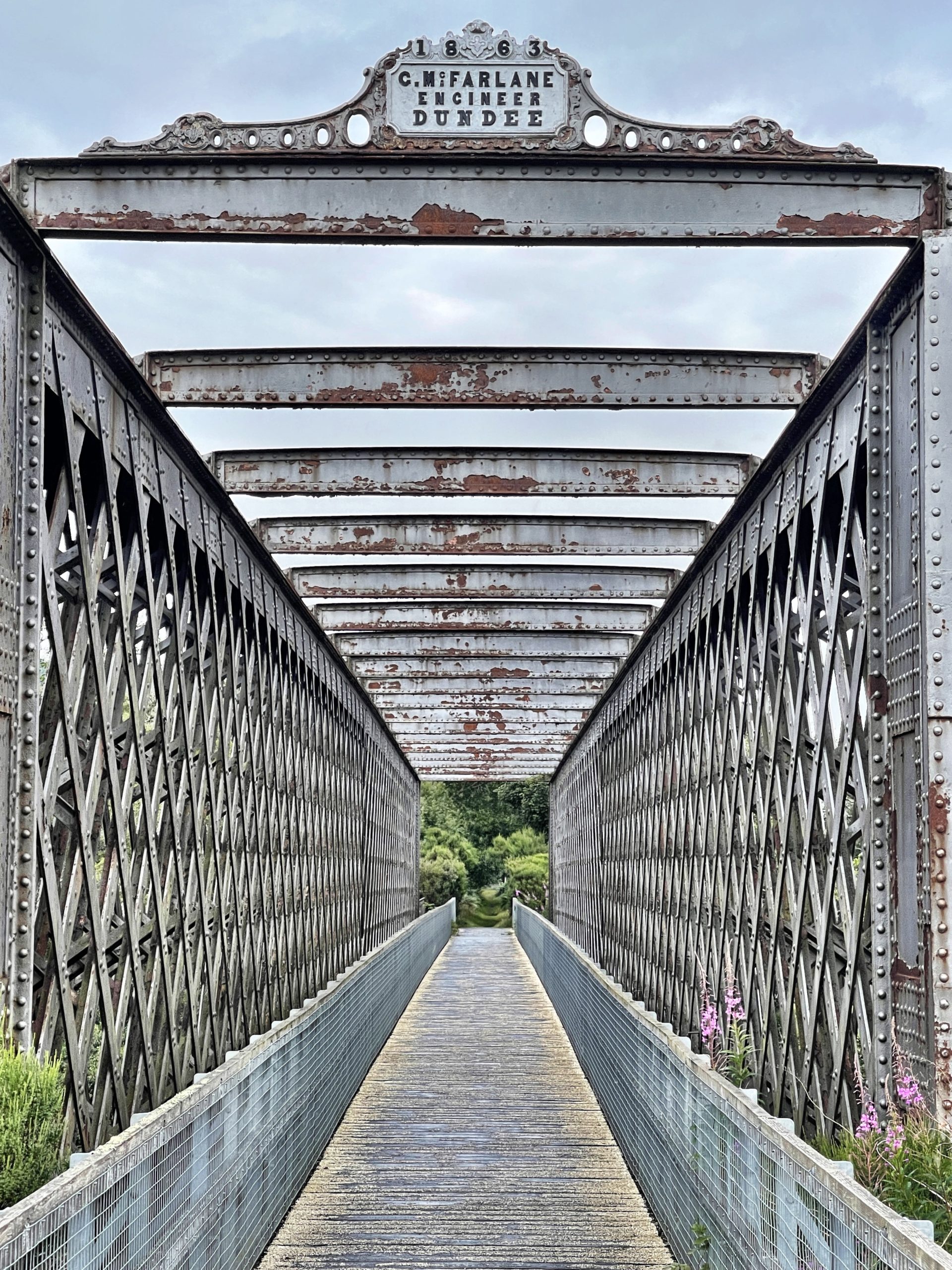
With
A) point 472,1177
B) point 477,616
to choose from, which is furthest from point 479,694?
point 472,1177

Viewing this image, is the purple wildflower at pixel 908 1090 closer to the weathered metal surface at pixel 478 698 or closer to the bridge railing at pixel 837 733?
the bridge railing at pixel 837 733

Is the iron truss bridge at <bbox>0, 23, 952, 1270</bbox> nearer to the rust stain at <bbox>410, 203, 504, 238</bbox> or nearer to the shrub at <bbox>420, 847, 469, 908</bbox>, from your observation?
the rust stain at <bbox>410, 203, 504, 238</bbox>

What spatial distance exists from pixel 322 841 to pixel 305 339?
718cm

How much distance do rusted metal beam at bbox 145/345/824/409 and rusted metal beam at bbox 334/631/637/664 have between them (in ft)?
26.9

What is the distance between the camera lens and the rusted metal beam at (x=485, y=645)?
16.2m

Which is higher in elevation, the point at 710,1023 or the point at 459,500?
the point at 459,500

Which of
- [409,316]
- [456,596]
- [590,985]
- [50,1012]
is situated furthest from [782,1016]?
[456,596]

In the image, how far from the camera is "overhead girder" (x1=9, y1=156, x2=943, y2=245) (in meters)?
5.85

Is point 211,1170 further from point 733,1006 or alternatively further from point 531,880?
point 531,880

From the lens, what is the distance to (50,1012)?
488 cm

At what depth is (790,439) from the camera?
679cm

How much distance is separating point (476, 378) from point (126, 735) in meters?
2.92

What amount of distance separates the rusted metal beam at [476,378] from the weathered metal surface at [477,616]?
21.8 feet

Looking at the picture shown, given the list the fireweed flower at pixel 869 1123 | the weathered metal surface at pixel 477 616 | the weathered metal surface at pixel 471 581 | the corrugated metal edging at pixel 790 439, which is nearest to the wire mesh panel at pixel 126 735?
the weathered metal surface at pixel 471 581
